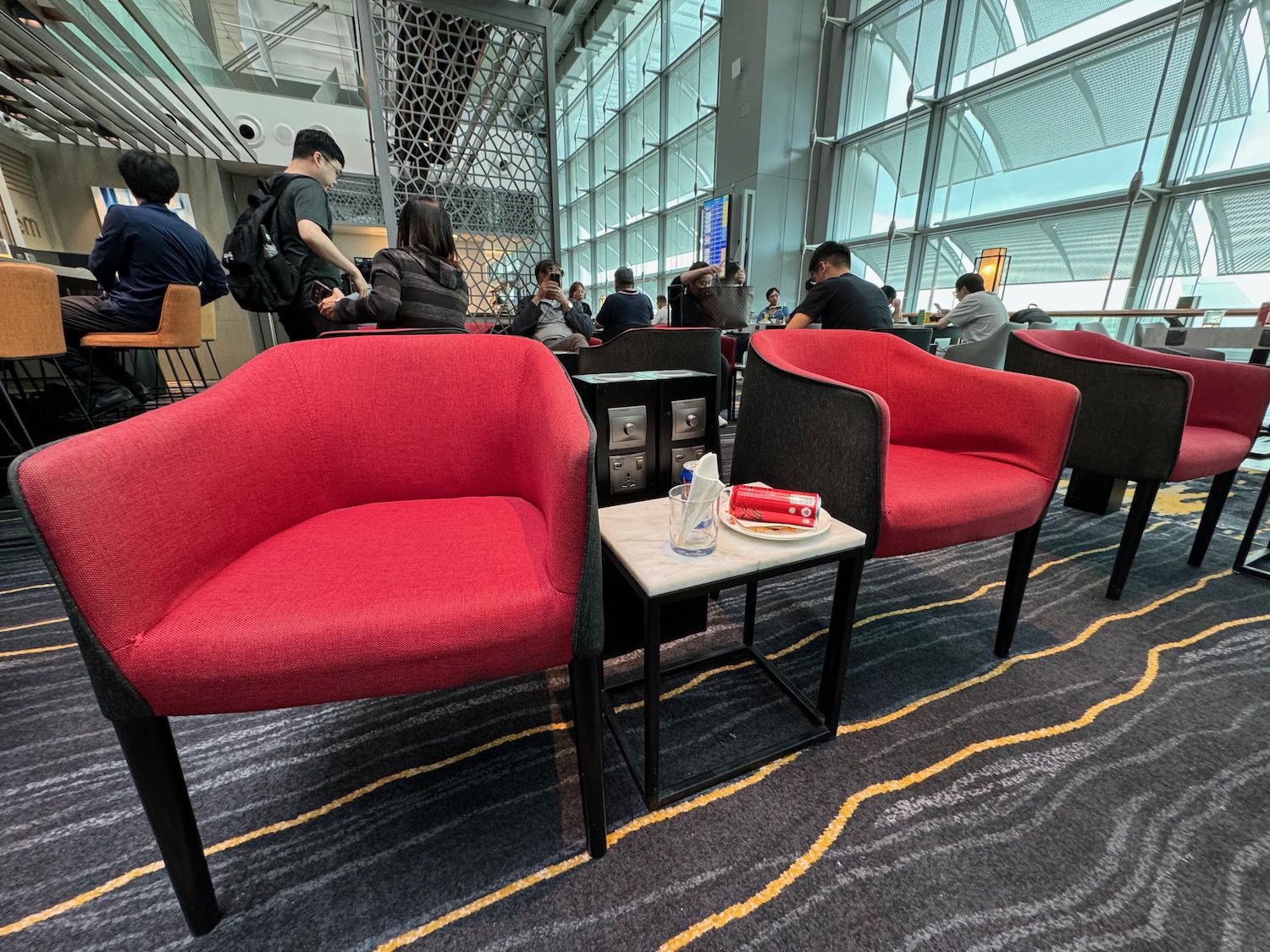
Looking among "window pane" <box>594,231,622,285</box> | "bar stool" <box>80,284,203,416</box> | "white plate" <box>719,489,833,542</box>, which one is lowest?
"white plate" <box>719,489,833,542</box>

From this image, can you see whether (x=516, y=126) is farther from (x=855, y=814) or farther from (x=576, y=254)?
(x=576, y=254)

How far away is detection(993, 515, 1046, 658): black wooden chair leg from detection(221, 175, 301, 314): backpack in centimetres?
270

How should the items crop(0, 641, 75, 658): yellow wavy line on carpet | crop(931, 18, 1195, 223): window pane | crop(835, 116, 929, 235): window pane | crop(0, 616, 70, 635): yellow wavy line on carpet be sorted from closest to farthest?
crop(0, 641, 75, 658): yellow wavy line on carpet → crop(0, 616, 70, 635): yellow wavy line on carpet → crop(931, 18, 1195, 223): window pane → crop(835, 116, 929, 235): window pane

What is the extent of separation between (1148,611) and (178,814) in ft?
7.94

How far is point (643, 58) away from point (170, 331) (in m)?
9.74

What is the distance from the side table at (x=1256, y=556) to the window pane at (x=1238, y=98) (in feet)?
11.4

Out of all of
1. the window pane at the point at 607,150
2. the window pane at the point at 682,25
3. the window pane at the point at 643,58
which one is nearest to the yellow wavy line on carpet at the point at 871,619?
the window pane at the point at 682,25

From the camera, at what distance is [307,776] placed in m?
1.06

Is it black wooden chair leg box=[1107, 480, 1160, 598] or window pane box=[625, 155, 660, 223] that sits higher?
window pane box=[625, 155, 660, 223]

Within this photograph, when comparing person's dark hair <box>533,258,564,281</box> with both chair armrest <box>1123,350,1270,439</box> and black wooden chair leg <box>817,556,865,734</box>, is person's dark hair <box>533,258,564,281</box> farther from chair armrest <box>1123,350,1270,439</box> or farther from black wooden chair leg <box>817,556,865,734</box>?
chair armrest <box>1123,350,1270,439</box>

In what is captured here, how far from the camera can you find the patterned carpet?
796mm

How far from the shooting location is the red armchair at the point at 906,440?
1.13m

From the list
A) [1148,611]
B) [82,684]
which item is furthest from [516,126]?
Answer: [1148,611]

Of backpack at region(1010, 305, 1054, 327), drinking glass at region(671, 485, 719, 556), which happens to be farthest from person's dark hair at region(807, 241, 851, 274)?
drinking glass at region(671, 485, 719, 556)
